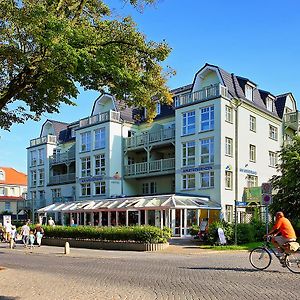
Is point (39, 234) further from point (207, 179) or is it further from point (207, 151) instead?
point (207, 151)

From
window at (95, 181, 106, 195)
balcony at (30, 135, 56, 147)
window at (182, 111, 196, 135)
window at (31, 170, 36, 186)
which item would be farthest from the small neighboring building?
window at (182, 111, 196, 135)

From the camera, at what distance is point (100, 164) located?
5000cm

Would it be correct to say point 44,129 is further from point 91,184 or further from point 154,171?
point 154,171

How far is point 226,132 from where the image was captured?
3966 centimetres

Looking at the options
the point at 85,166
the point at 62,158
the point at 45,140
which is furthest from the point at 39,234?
the point at 45,140

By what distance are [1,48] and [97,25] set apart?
7.09 ft

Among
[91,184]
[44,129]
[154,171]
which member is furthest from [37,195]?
[154,171]

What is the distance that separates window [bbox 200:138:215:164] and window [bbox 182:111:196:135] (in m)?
1.74

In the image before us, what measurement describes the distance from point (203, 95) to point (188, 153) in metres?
5.33

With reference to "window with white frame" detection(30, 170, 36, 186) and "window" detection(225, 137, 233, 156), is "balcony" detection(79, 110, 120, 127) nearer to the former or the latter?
"window" detection(225, 137, 233, 156)

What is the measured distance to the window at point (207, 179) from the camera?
39.5 meters

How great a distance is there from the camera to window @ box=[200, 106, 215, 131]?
39781 millimetres

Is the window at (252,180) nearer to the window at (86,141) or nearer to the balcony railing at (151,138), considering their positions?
the balcony railing at (151,138)

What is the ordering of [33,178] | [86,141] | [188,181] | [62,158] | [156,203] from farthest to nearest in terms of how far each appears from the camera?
[33,178] → [62,158] → [86,141] → [188,181] → [156,203]
